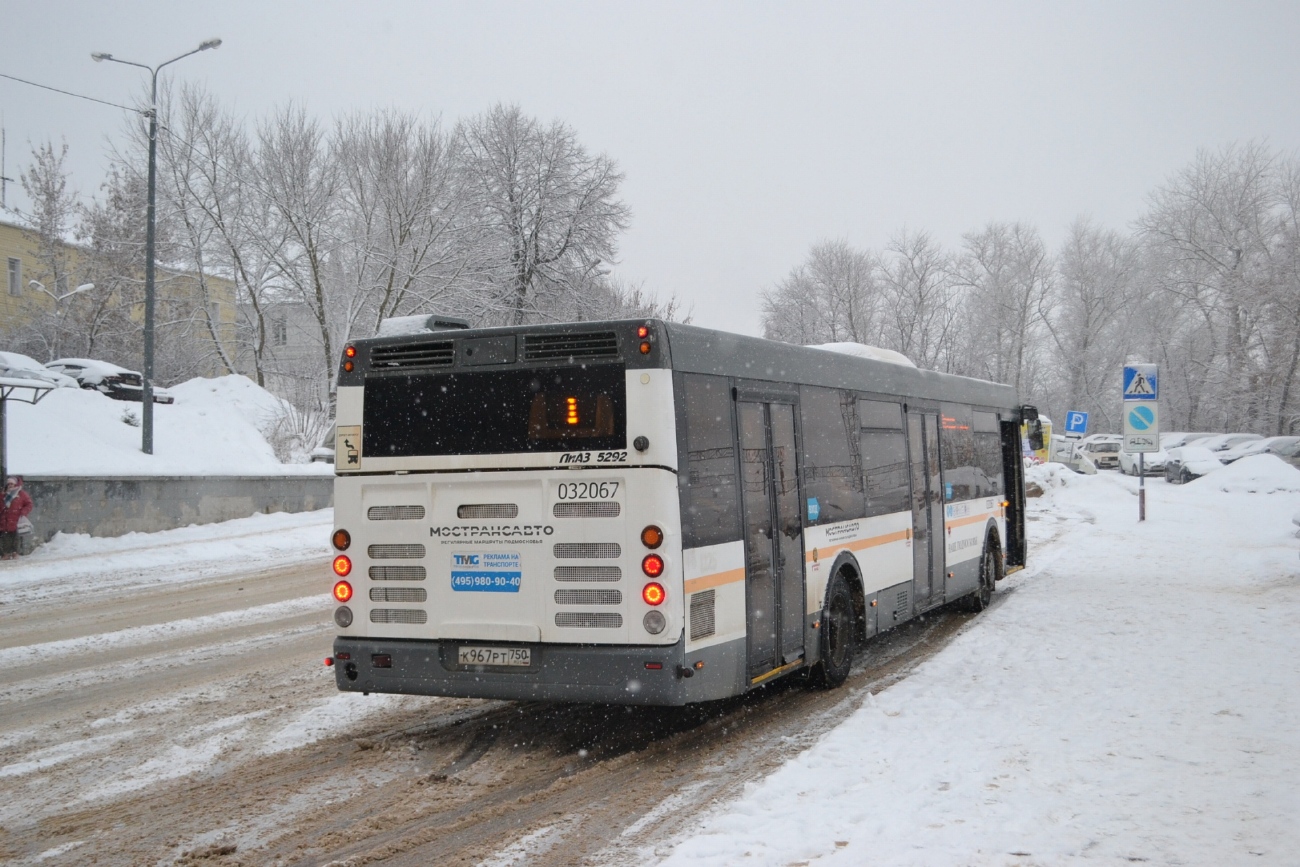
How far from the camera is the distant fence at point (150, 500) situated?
17.9m

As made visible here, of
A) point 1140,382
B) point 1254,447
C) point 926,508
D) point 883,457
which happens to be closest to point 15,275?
point 1140,382

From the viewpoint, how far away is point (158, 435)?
85.0ft

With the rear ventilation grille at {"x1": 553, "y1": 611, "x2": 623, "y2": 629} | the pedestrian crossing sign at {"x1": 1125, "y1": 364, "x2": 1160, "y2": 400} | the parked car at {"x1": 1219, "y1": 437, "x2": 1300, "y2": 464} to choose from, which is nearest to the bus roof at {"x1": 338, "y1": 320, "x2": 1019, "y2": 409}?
the rear ventilation grille at {"x1": 553, "y1": 611, "x2": 623, "y2": 629}

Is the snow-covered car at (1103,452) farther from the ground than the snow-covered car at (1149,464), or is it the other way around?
the snow-covered car at (1103,452)

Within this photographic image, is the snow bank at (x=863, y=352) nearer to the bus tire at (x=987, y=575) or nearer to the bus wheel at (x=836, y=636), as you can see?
the bus wheel at (x=836, y=636)

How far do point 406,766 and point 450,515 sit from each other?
157 centimetres

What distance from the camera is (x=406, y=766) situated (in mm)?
6570

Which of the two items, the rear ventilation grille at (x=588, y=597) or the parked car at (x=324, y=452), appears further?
the parked car at (x=324, y=452)

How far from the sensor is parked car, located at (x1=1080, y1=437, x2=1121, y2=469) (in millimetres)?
56875

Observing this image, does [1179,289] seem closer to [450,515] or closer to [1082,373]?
[1082,373]

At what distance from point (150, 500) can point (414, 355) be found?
15.0 m

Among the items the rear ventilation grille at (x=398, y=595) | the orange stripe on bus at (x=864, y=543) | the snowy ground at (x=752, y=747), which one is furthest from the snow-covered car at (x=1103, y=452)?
the rear ventilation grille at (x=398, y=595)

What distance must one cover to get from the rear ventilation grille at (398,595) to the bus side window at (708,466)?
1779 millimetres

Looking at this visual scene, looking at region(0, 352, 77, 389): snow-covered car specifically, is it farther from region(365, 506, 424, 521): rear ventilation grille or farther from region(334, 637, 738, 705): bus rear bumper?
region(334, 637, 738, 705): bus rear bumper
